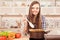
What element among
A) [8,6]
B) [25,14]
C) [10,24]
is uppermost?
[8,6]

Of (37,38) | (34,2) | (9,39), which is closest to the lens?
(37,38)

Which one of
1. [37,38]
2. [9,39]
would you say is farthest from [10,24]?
[37,38]

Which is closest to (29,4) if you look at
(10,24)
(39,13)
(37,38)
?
(39,13)

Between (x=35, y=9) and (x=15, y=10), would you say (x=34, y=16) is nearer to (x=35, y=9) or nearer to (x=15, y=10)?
(x=35, y=9)

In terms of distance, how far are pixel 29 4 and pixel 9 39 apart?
948 mm

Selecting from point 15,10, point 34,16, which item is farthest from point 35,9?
point 15,10

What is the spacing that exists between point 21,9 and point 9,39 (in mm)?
926

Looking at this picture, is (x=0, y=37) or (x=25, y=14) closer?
(x=0, y=37)

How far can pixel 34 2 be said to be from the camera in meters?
1.79

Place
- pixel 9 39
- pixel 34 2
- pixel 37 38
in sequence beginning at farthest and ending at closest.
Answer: pixel 34 2 → pixel 9 39 → pixel 37 38

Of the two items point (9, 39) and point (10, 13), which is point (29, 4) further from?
point (9, 39)

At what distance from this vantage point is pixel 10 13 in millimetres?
1817

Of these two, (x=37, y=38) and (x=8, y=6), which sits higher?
(x=8, y=6)

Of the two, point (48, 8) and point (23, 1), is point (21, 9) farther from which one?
point (48, 8)
